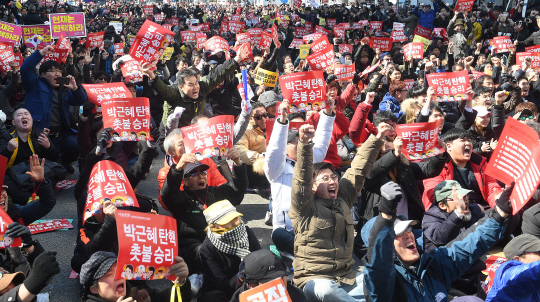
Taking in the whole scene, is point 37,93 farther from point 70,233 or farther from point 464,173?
point 464,173

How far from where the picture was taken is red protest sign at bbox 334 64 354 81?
864cm

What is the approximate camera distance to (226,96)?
32.9ft

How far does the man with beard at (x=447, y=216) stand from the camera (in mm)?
4223

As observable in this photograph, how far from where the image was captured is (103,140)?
507 centimetres

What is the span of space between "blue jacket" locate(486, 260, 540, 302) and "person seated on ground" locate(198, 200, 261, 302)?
6.31 feet

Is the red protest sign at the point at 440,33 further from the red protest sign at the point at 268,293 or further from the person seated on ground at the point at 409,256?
the red protest sign at the point at 268,293

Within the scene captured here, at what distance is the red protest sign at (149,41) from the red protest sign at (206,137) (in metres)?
3.44

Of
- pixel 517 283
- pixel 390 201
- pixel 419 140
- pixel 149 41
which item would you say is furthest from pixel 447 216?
pixel 149 41

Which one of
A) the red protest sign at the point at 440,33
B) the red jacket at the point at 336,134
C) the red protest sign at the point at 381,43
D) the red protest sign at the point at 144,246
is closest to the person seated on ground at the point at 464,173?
the red jacket at the point at 336,134

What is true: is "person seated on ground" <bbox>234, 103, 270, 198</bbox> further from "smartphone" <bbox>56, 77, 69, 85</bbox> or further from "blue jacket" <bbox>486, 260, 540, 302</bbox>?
"blue jacket" <bbox>486, 260, 540, 302</bbox>

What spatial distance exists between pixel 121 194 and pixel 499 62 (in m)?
9.57

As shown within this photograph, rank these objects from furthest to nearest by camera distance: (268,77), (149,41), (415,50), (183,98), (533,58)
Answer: (415,50) → (533,58) → (268,77) → (149,41) → (183,98)

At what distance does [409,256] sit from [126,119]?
10.5 feet

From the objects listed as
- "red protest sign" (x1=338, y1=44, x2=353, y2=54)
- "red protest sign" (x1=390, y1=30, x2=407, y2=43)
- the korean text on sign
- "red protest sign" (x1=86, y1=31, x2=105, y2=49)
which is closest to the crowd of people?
the korean text on sign
